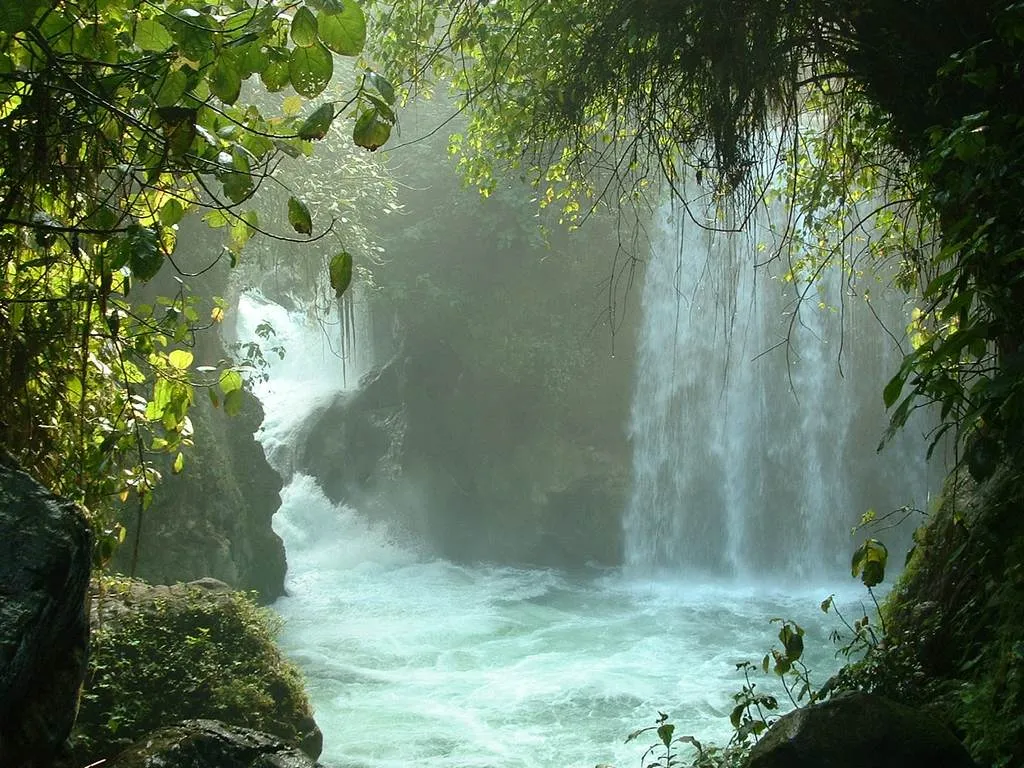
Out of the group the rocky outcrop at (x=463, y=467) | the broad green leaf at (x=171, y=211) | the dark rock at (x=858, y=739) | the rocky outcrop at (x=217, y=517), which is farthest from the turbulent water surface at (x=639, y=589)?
the broad green leaf at (x=171, y=211)

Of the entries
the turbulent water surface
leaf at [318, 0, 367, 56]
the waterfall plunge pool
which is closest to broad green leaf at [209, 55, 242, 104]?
leaf at [318, 0, 367, 56]

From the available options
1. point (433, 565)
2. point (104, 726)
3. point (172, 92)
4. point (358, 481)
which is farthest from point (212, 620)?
point (358, 481)

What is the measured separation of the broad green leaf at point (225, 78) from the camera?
2.10m

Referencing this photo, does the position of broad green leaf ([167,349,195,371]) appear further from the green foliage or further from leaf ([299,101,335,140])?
leaf ([299,101,335,140])

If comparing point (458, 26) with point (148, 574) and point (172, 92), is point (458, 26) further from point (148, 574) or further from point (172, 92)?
point (148, 574)

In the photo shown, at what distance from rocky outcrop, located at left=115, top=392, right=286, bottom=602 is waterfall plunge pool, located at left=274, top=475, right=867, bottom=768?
931mm

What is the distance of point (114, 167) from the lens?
261 centimetres

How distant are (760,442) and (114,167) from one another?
14637mm

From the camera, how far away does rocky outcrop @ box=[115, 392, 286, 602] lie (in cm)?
1047

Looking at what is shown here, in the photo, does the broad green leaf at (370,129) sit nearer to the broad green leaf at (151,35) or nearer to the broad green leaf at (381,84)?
the broad green leaf at (381,84)

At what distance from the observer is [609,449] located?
16.6 meters

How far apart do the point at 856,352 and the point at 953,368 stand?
47.6 feet

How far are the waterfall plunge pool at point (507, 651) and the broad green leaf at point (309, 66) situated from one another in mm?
5856

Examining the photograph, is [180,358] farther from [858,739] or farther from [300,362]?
[300,362]
